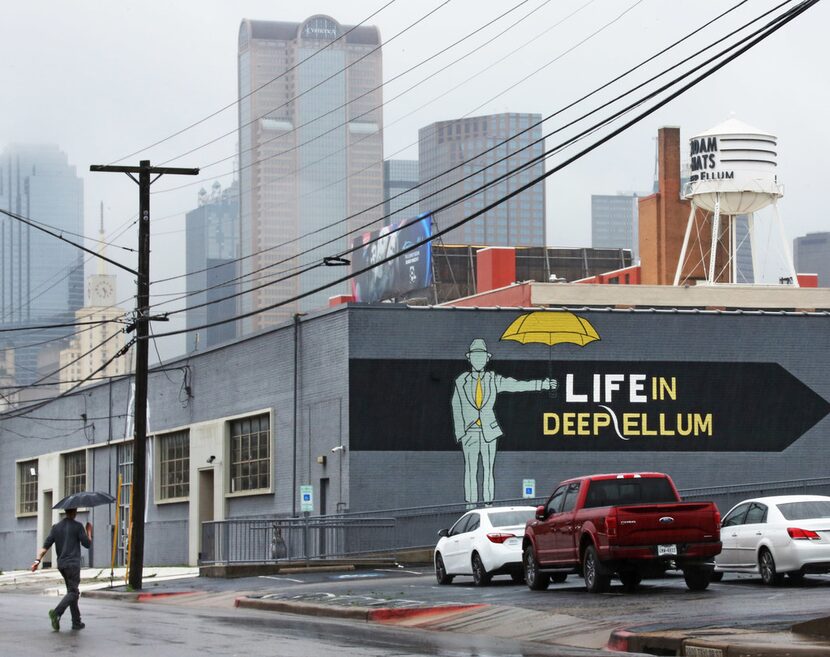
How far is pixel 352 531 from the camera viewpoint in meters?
39.6

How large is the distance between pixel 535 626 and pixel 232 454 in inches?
1117

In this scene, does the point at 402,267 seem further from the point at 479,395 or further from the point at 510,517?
the point at 510,517

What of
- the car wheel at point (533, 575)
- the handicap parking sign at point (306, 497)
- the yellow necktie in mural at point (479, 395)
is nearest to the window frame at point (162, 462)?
the handicap parking sign at point (306, 497)

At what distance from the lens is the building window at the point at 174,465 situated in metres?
50.4

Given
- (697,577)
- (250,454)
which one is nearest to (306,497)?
(250,454)

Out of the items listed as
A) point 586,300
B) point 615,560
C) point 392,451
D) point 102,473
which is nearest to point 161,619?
point 615,560

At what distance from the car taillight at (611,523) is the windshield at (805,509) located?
3253 millimetres

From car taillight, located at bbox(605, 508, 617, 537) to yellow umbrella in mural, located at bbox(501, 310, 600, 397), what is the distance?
18.6 meters

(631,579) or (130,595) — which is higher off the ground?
(631,579)

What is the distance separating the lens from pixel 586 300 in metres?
70.6

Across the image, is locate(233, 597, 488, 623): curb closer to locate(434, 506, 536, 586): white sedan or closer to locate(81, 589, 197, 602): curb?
locate(434, 506, 536, 586): white sedan

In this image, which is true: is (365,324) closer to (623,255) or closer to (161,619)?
(161,619)

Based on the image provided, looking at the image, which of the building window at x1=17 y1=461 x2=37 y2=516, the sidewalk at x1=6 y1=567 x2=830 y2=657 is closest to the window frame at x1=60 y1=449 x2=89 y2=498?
the building window at x1=17 y1=461 x2=37 y2=516

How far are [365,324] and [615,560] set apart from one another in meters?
18.3
